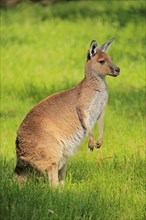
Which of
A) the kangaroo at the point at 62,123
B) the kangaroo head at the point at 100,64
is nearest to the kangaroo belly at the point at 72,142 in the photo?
the kangaroo at the point at 62,123

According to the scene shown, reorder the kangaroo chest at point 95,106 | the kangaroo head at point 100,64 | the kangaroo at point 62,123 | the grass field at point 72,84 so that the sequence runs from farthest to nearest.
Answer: the kangaroo head at point 100,64
the kangaroo chest at point 95,106
the kangaroo at point 62,123
the grass field at point 72,84

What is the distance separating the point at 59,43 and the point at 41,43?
1.29 ft

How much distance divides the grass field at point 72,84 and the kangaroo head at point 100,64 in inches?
40.8

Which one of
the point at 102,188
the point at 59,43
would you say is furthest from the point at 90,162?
the point at 59,43

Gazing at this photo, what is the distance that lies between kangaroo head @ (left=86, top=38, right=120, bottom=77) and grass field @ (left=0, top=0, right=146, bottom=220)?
3.40 ft

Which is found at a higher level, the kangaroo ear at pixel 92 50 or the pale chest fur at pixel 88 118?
the kangaroo ear at pixel 92 50

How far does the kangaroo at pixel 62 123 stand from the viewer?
7.49 metres

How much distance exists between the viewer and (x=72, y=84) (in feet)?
46.8

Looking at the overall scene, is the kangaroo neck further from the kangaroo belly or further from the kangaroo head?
the kangaroo belly

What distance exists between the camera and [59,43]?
60.6ft

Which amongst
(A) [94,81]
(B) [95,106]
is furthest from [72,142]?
(A) [94,81]

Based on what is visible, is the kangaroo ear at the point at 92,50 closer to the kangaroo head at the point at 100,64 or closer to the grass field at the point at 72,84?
the kangaroo head at the point at 100,64

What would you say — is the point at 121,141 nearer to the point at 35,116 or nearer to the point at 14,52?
the point at 35,116

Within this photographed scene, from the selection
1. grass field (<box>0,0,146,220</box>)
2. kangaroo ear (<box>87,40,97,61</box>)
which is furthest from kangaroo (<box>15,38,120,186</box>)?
grass field (<box>0,0,146,220</box>)
